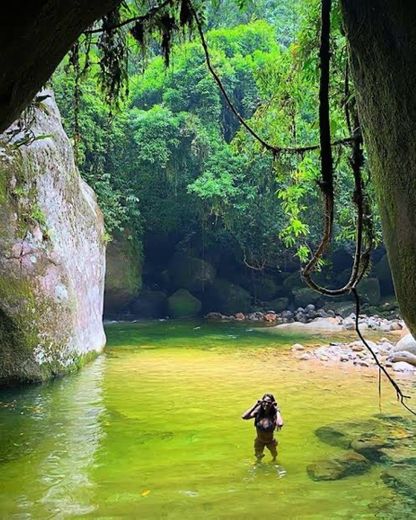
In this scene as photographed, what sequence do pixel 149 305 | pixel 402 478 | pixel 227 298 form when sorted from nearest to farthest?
1. pixel 402 478
2. pixel 149 305
3. pixel 227 298

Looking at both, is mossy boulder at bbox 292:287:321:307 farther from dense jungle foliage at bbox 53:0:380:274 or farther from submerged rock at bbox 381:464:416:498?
submerged rock at bbox 381:464:416:498

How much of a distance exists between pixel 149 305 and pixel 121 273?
325cm

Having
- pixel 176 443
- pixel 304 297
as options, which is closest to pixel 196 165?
pixel 304 297

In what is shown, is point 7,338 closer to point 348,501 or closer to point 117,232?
point 348,501

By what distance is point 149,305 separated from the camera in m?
26.1

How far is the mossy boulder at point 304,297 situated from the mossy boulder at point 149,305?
20.2ft

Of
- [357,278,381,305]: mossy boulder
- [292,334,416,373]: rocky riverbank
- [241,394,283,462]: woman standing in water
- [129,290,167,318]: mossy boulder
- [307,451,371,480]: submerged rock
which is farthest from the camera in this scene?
[129,290,167,318]: mossy boulder

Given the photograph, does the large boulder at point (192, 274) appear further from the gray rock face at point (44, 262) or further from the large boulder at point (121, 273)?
the gray rock face at point (44, 262)

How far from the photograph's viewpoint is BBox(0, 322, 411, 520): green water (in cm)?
493

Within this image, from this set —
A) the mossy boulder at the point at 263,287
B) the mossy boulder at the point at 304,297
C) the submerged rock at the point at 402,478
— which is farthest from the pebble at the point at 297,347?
the mossy boulder at the point at 263,287

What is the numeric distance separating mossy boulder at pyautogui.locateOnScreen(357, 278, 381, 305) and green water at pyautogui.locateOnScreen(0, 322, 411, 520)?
40.4 ft

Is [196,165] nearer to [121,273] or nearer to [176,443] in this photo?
[121,273]

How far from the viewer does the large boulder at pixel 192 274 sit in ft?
87.6

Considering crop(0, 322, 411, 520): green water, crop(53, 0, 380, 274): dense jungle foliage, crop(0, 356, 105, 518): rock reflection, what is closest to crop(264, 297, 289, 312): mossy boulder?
crop(53, 0, 380, 274): dense jungle foliage
